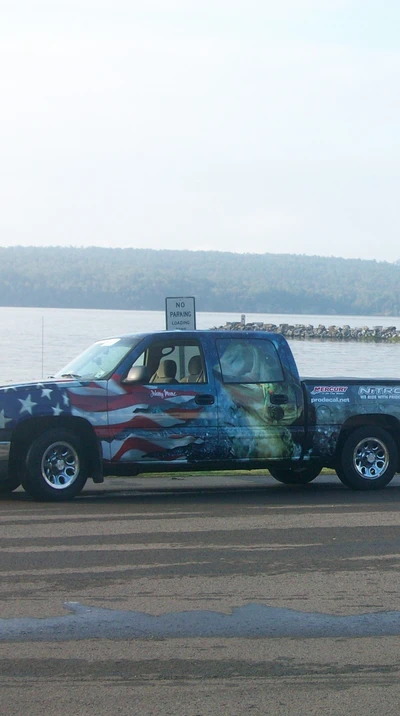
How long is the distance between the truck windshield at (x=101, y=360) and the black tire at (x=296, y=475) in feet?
8.69

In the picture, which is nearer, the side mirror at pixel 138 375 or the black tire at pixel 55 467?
the black tire at pixel 55 467

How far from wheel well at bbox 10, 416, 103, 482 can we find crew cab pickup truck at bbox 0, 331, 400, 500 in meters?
0.01

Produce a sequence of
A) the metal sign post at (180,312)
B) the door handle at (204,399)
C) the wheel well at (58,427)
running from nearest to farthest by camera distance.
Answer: the wheel well at (58,427) → the door handle at (204,399) → the metal sign post at (180,312)

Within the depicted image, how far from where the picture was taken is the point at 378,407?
42.5 ft

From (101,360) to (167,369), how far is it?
0.75 meters

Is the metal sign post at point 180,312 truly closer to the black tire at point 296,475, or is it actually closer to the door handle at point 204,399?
the black tire at point 296,475

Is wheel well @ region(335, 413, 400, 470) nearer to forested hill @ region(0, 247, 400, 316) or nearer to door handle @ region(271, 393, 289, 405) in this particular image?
door handle @ region(271, 393, 289, 405)

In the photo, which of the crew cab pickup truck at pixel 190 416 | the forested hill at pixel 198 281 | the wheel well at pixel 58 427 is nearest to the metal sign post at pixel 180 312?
→ the crew cab pickup truck at pixel 190 416

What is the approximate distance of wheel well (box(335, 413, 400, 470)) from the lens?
42.5ft

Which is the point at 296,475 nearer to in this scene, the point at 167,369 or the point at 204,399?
the point at 204,399

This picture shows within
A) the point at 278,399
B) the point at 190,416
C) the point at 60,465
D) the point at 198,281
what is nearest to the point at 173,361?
the point at 190,416

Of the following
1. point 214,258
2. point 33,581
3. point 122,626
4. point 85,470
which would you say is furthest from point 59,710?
point 214,258

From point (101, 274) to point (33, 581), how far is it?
133 m

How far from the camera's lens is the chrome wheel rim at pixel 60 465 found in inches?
462
